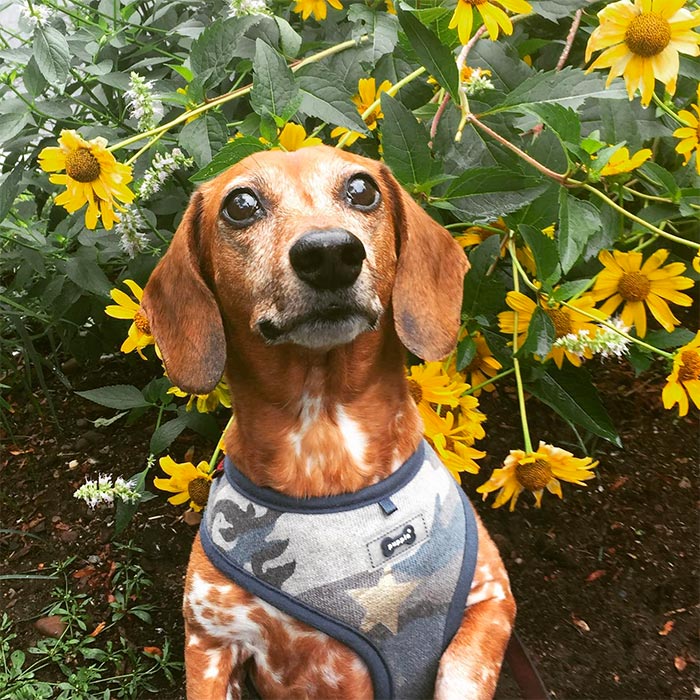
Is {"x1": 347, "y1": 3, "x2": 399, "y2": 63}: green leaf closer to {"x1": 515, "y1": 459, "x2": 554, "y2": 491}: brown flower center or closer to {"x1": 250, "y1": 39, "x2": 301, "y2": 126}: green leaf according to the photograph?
{"x1": 250, "y1": 39, "x2": 301, "y2": 126}: green leaf

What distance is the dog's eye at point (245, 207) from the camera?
1229 mm

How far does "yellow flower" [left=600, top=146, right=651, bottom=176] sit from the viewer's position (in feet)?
4.52

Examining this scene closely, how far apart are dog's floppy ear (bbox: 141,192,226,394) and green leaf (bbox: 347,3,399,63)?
0.56 metres

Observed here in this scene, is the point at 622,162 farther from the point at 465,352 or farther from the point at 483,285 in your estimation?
the point at 465,352

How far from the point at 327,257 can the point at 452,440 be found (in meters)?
0.67

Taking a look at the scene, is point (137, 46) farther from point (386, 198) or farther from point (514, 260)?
point (514, 260)

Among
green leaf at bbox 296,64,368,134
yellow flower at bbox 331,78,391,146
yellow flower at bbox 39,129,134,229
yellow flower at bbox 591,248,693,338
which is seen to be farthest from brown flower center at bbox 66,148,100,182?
yellow flower at bbox 591,248,693,338

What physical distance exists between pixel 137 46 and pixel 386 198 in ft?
3.43

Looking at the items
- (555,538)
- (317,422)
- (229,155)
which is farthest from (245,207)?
(555,538)

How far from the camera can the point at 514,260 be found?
1.54 metres

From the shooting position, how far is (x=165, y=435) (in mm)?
1798

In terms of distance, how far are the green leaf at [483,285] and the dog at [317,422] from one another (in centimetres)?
22

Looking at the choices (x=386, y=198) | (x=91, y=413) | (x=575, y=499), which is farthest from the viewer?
(x=91, y=413)

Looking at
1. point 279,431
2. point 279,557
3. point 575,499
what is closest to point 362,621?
point 279,557
